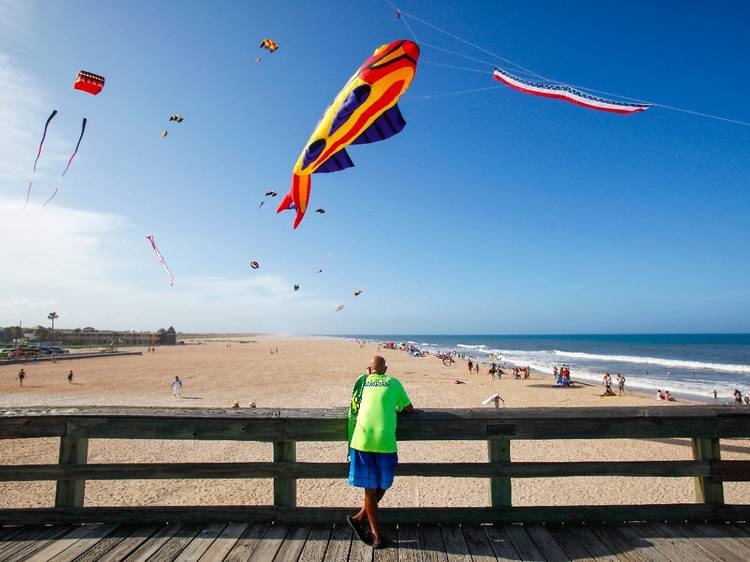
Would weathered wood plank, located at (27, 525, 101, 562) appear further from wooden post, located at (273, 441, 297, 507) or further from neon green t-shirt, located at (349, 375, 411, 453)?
neon green t-shirt, located at (349, 375, 411, 453)

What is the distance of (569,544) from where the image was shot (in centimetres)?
336

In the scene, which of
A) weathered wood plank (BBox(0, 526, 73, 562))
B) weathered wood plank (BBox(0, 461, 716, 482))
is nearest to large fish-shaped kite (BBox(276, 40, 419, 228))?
weathered wood plank (BBox(0, 461, 716, 482))

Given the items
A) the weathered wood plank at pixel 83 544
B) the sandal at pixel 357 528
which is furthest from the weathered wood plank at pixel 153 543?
the sandal at pixel 357 528

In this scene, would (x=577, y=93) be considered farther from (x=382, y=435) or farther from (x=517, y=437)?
(x=382, y=435)

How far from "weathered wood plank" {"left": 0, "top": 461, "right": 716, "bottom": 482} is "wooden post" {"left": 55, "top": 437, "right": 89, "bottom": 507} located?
78mm

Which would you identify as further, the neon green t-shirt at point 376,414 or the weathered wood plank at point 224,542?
the neon green t-shirt at point 376,414

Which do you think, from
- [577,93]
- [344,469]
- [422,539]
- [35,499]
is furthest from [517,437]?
[35,499]

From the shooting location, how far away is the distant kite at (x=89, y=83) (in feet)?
26.4

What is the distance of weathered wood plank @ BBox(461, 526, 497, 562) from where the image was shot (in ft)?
10.5

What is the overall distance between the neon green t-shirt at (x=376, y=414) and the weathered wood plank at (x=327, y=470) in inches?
15.6

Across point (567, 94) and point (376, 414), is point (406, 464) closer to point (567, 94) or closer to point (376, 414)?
point (376, 414)

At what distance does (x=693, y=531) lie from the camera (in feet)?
11.6

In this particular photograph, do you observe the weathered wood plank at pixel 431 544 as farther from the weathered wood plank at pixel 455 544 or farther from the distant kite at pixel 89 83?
the distant kite at pixel 89 83

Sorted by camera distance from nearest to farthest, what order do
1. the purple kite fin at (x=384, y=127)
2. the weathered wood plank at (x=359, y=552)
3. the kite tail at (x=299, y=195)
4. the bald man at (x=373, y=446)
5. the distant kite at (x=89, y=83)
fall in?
the weathered wood plank at (x=359, y=552)
the bald man at (x=373, y=446)
the purple kite fin at (x=384, y=127)
the kite tail at (x=299, y=195)
the distant kite at (x=89, y=83)
